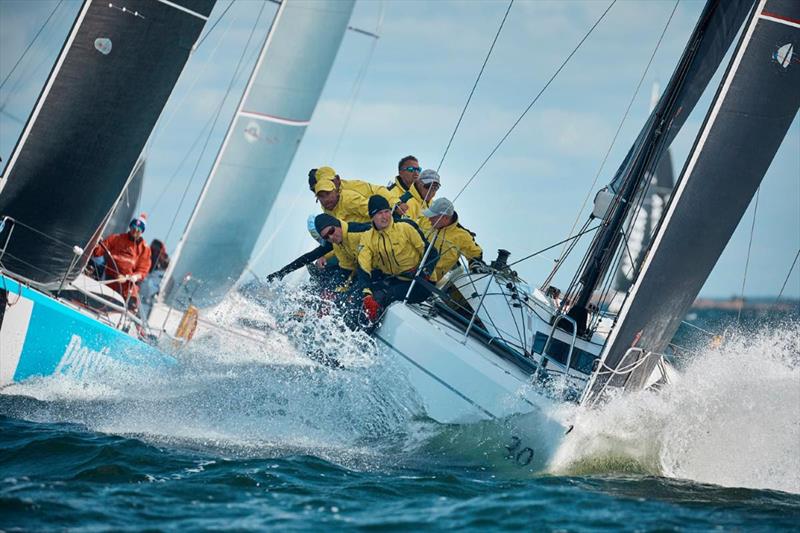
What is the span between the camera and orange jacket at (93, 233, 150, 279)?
941 centimetres

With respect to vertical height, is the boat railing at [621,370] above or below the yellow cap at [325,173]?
below

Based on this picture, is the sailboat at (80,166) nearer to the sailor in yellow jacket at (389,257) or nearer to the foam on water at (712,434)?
the sailor in yellow jacket at (389,257)

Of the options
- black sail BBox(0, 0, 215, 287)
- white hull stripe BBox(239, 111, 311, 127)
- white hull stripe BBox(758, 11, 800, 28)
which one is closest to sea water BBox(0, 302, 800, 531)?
black sail BBox(0, 0, 215, 287)

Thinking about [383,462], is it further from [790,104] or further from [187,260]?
[187,260]

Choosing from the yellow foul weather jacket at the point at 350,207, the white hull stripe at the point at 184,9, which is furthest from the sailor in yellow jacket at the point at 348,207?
the white hull stripe at the point at 184,9

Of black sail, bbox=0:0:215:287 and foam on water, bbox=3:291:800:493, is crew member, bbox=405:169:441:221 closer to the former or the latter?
foam on water, bbox=3:291:800:493

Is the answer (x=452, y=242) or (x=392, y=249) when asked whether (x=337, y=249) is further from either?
(x=452, y=242)

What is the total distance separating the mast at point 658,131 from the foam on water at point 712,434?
4.51 feet

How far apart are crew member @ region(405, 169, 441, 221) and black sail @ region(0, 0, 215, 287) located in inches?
78.5

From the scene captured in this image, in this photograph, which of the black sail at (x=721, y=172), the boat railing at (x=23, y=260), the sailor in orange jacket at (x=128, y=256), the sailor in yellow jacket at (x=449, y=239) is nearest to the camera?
the black sail at (x=721, y=172)

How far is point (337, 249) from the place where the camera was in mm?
7551

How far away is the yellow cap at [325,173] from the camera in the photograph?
25.9 feet

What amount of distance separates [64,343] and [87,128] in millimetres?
1539

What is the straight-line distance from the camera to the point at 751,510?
5008mm
